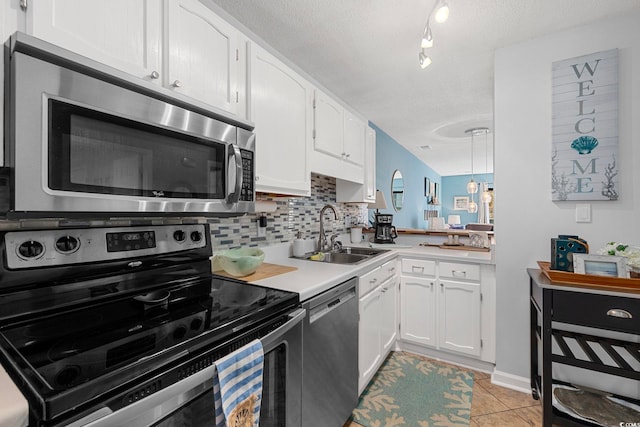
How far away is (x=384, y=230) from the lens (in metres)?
3.03

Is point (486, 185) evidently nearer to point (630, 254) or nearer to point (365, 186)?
point (365, 186)

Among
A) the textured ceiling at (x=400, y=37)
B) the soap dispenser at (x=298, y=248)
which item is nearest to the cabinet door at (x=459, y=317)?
the soap dispenser at (x=298, y=248)

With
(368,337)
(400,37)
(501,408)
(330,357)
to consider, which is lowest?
(501,408)

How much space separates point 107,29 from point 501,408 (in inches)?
107

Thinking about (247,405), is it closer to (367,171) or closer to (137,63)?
(137,63)

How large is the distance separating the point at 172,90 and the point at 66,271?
0.70 m

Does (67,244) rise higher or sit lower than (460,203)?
lower

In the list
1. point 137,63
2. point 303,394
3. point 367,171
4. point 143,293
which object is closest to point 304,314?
point 303,394

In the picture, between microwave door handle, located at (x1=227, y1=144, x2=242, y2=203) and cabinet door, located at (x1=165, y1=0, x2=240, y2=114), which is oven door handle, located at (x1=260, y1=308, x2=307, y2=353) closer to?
microwave door handle, located at (x1=227, y1=144, x2=242, y2=203)

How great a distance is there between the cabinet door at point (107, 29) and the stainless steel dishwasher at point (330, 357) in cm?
113

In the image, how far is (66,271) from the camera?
876 millimetres

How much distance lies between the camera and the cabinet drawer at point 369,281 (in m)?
1.77

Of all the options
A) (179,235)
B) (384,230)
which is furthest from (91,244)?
(384,230)

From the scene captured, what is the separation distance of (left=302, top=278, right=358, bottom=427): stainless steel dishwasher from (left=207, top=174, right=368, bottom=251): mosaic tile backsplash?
2.22 ft
